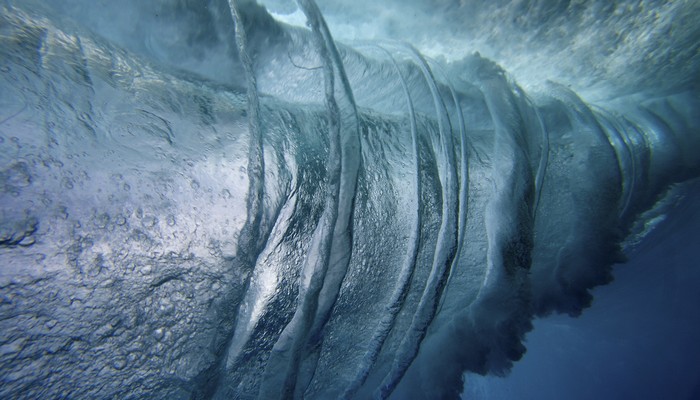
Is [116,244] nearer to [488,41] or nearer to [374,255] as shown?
[374,255]

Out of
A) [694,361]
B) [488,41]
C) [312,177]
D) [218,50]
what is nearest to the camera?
[312,177]

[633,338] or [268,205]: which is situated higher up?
[268,205]

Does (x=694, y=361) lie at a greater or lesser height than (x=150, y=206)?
lesser

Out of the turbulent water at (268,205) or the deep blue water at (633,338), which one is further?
the deep blue water at (633,338)

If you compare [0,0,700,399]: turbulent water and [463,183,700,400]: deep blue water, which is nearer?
[0,0,700,399]: turbulent water

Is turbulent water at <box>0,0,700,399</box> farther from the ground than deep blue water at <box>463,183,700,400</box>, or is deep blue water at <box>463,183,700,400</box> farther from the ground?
turbulent water at <box>0,0,700,399</box>

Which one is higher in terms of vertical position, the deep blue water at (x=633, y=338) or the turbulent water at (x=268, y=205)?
the turbulent water at (x=268, y=205)

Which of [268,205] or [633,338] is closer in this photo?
[268,205]

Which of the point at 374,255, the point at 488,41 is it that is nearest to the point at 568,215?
the point at 488,41
